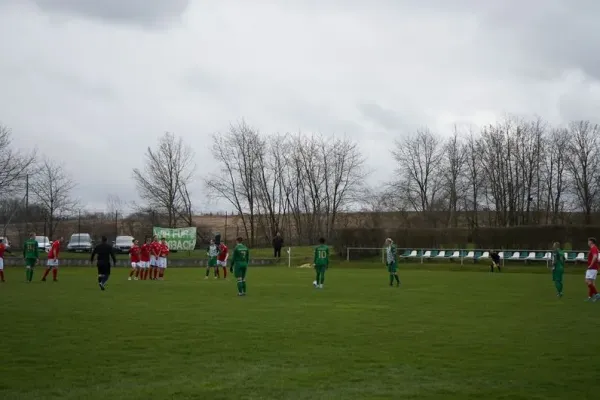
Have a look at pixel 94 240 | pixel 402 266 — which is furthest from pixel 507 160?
pixel 94 240

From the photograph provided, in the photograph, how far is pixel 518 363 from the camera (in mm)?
11414

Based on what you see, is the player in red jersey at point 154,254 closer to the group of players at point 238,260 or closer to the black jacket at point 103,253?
the group of players at point 238,260

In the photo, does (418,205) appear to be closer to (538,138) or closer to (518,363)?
(538,138)

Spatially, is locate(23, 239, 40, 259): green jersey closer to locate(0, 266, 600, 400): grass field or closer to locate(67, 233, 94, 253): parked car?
locate(0, 266, 600, 400): grass field

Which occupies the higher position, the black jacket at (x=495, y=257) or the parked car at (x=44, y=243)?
the parked car at (x=44, y=243)

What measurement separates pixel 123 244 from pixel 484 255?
30.0 m

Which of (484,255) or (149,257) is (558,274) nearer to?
(149,257)

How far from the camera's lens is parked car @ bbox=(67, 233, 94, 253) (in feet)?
203

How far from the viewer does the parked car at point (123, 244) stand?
62.3 meters

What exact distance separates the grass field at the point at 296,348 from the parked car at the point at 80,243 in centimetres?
3978

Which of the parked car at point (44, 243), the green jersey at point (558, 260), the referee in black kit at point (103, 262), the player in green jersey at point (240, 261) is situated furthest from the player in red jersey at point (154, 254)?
the parked car at point (44, 243)

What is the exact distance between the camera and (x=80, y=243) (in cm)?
6197

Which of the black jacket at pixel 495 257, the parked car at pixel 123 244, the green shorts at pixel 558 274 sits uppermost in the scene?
the parked car at pixel 123 244

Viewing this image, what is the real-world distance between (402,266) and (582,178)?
2669cm
